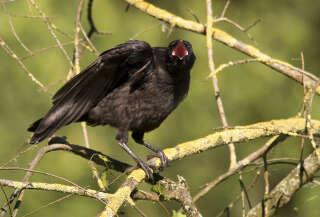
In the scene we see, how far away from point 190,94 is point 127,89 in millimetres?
3519

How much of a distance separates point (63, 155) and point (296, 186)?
440 centimetres

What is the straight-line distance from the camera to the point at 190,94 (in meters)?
7.68

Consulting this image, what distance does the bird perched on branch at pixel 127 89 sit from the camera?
157 inches

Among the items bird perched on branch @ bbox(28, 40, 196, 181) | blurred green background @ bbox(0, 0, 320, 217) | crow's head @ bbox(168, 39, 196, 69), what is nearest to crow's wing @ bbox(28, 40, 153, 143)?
bird perched on branch @ bbox(28, 40, 196, 181)

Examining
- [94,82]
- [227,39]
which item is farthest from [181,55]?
[94,82]

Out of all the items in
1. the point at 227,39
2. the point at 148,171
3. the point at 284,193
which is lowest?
the point at 148,171

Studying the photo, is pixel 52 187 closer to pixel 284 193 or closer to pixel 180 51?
pixel 284 193

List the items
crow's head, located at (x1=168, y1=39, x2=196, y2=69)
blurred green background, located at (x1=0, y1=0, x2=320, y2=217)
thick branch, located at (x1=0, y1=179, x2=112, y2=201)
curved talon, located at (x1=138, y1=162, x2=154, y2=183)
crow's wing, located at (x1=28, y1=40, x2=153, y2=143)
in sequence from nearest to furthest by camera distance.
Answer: thick branch, located at (x1=0, y1=179, x2=112, y2=201) → curved talon, located at (x1=138, y1=162, x2=154, y2=183) → crow's wing, located at (x1=28, y1=40, x2=153, y2=143) → crow's head, located at (x1=168, y1=39, x2=196, y2=69) → blurred green background, located at (x1=0, y1=0, x2=320, y2=217)

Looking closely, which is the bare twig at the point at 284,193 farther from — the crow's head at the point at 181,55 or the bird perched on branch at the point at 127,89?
the crow's head at the point at 181,55

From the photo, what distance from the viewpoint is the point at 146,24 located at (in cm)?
802

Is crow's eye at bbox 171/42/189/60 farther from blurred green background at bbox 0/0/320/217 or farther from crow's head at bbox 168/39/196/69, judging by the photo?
blurred green background at bbox 0/0/320/217

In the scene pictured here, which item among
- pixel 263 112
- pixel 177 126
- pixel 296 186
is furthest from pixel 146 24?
pixel 296 186

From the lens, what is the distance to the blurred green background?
7.36 metres

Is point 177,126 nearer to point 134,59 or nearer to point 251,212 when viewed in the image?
point 134,59
